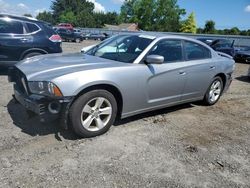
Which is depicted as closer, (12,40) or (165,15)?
(12,40)

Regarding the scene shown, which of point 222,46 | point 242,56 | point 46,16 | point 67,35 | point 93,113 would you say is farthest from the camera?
point 46,16

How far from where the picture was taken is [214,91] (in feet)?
20.8

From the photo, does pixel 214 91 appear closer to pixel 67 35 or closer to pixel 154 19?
pixel 67 35

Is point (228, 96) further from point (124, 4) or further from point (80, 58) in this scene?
point (124, 4)

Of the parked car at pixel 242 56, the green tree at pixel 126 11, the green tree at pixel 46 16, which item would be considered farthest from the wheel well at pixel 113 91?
the green tree at pixel 46 16

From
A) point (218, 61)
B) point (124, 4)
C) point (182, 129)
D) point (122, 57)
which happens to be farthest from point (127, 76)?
point (124, 4)

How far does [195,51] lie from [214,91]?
46.8 inches

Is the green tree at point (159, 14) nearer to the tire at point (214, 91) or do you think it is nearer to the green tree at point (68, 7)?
the green tree at point (68, 7)

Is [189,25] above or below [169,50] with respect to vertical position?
below

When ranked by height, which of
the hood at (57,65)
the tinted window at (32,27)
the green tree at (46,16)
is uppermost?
the tinted window at (32,27)

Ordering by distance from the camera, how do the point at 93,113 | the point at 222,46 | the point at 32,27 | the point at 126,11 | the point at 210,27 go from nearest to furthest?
1. the point at 93,113
2. the point at 32,27
3. the point at 222,46
4. the point at 210,27
5. the point at 126,11

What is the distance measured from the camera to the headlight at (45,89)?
368 cm

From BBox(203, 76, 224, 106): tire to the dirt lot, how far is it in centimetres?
88

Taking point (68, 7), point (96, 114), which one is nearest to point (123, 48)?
point (96, 114)
